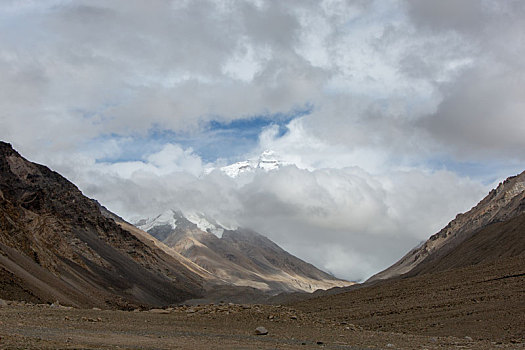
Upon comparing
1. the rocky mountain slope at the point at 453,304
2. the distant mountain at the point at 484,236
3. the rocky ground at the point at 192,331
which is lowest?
the rocky ground at the point at 192,331

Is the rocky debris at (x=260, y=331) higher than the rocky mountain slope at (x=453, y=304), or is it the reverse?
the rocky mountain slope at (x=453, y=304)

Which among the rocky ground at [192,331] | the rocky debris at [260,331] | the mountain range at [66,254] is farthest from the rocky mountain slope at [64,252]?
the rocky debris at [260,331]

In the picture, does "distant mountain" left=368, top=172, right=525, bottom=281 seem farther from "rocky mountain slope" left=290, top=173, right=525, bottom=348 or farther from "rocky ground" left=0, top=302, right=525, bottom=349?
"rocky ground" left=0, top=302, right=525, bottom=349

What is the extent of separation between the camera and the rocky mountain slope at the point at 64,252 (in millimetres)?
68000

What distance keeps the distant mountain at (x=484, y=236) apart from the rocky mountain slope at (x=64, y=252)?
190 ft

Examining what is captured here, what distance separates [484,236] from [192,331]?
90.7 metres

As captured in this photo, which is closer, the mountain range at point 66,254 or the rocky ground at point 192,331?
the rocky ground at point 192,331

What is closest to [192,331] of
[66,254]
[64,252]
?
[64,252]

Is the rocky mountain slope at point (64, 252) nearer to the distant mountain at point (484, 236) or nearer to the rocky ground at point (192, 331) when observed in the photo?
the rocky ground at point (192, 331)

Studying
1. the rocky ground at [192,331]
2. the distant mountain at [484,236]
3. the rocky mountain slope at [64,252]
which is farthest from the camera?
the distant mountain at [484,236]

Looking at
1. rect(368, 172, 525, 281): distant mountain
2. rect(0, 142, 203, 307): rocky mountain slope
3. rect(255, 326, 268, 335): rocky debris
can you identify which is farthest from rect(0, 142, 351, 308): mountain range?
rect(368, 172, 525, 281): distant mountain

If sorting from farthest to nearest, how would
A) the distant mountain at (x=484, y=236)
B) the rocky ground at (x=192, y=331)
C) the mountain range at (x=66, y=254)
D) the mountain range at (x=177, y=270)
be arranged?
the distant mountain at (x=484, y=236) < the mountain range at (x=66, y=254) < the mountain range at (x=177, y=270) < the rocky ground at (x=192, y=331)

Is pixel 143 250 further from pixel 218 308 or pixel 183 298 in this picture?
pixel 218 308

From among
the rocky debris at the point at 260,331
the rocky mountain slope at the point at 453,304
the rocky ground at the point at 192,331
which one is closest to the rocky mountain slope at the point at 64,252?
the rocky ground at the point at 192,331
